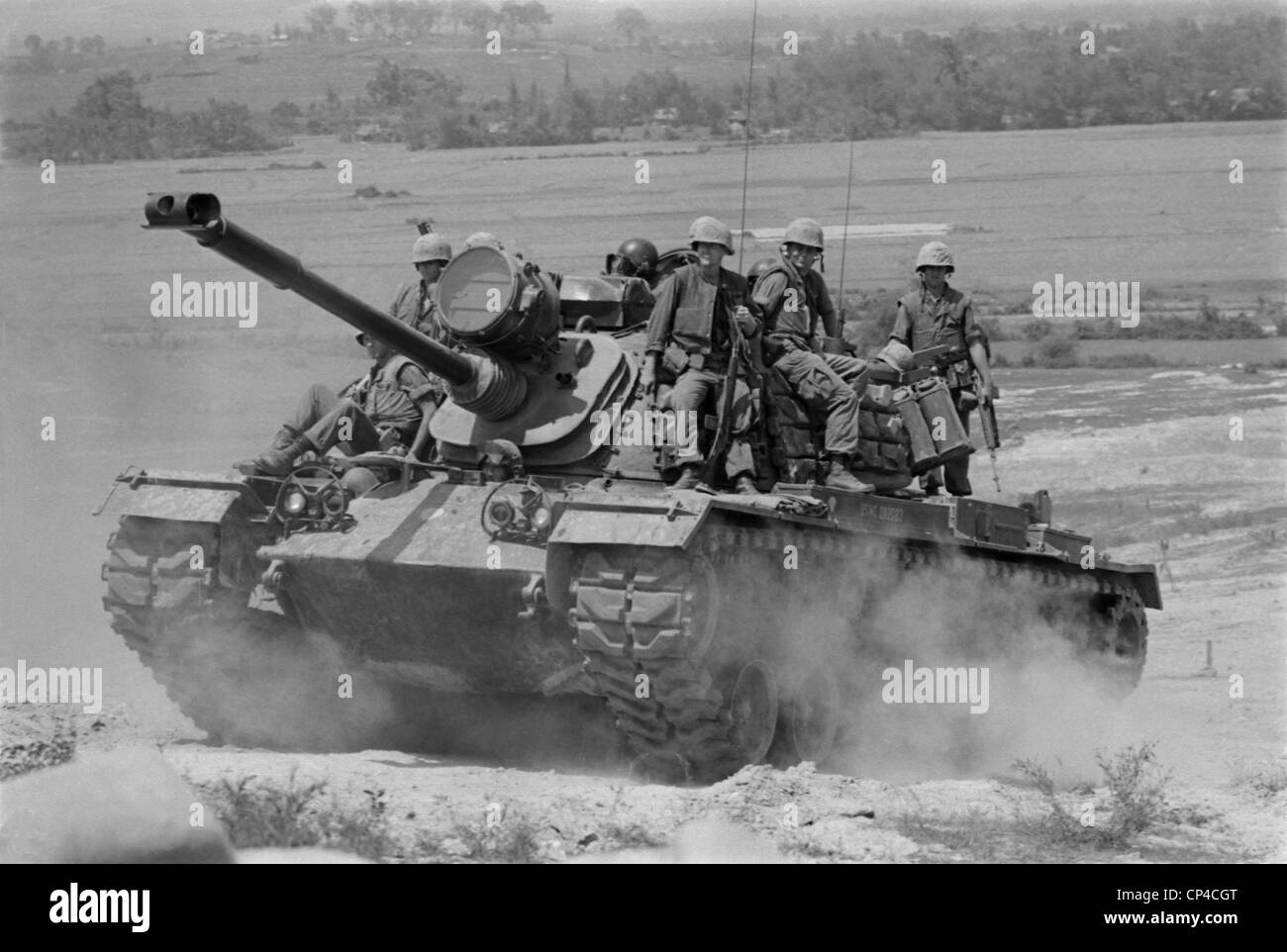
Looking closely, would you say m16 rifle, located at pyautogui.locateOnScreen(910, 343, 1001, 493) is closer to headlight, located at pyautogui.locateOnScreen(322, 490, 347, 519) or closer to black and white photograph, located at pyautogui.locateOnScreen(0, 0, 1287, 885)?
black and white photograph, located at pyautogui.locateOnScreen(0, 0, 1287, 885)

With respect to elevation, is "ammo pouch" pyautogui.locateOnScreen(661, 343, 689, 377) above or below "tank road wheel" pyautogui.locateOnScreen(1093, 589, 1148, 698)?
above

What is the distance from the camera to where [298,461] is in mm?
16078

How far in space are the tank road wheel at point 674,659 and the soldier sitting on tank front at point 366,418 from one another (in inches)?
118

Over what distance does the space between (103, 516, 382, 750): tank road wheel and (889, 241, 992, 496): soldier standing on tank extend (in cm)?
493

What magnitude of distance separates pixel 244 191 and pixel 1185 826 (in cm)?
4126

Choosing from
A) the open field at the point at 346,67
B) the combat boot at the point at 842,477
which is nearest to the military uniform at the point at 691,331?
the combat boot at the point at 842,477

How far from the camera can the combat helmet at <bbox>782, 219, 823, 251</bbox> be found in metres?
16.2

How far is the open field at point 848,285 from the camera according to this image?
552 inches

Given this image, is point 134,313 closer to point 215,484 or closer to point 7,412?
point 7,412

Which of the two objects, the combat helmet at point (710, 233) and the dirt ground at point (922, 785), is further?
the combat helmet at point (710, 233)

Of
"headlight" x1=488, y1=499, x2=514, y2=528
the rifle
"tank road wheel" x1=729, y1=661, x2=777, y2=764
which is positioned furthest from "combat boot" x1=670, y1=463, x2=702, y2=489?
"tank road wheel" x1=729, y1=661, x2=777, y2=764

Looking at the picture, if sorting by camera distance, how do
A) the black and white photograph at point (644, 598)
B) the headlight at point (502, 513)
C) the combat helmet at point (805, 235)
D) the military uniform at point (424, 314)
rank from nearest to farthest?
the black and white photograph at point (644, 598), the headlight at point (502, 513), the combat helmet at point (805, 235), the military uniform at point (424, 314)

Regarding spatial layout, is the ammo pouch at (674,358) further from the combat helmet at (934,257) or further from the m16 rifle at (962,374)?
the combat helmet at (934,257)

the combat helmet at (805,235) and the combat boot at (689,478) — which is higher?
the combat helmet at (805,235)
